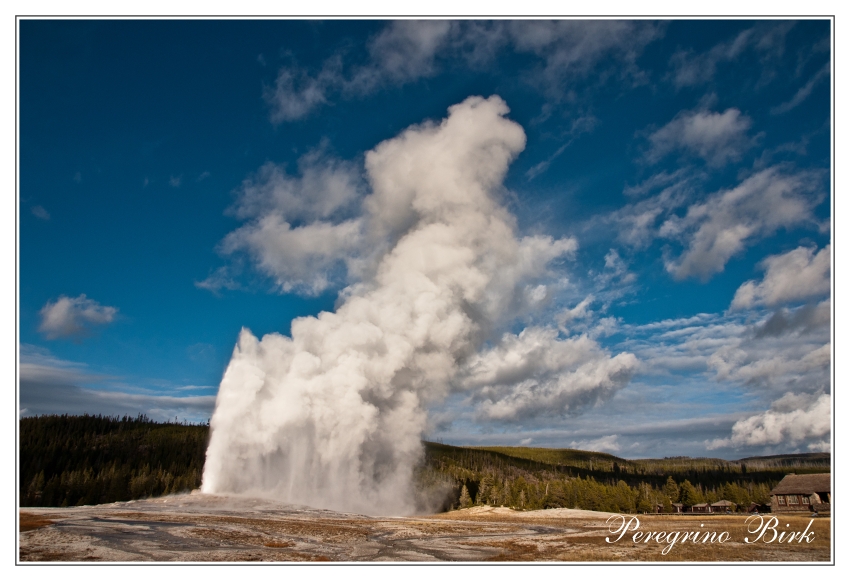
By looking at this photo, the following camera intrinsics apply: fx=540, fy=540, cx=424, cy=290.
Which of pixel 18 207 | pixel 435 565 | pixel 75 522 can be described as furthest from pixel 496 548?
pixel 18 207

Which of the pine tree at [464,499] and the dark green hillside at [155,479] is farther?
the pine tree at [464,499]

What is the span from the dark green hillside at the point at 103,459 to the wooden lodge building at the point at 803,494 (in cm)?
7714

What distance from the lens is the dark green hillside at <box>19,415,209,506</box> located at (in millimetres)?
76688

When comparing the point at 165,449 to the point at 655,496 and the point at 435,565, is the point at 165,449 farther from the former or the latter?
the point at 435,565

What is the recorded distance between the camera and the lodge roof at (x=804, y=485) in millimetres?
59438

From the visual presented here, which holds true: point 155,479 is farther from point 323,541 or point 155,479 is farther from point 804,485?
Result: point 804,485

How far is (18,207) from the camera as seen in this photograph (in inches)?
1095

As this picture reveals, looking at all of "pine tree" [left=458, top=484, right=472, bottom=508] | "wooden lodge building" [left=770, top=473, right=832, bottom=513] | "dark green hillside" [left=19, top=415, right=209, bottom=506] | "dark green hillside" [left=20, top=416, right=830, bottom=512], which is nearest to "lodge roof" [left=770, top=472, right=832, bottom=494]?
"wooden lodge building" [left=770, top=473, right=832, bottom=513]

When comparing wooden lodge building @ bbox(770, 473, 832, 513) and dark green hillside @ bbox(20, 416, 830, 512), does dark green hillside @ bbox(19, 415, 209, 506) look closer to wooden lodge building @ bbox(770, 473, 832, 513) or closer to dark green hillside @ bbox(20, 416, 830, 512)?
dark green hillside @ bbox(20, 416, 830, 512)

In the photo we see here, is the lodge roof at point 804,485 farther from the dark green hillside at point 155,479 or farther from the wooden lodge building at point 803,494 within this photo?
the dark green hillside at point 155,479

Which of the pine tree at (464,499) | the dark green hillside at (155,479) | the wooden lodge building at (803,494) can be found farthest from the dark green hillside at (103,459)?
the wooden lodge building at (803,494)

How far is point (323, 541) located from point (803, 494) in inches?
2189

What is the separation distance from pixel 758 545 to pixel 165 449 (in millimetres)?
107426

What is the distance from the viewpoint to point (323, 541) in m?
33.2
